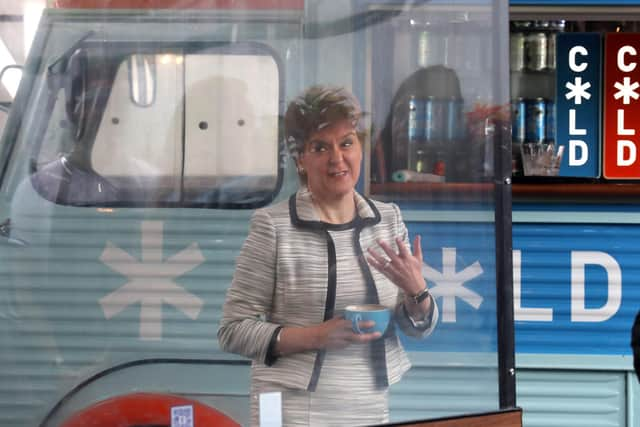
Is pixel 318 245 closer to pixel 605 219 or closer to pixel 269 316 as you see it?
pixel 269 316

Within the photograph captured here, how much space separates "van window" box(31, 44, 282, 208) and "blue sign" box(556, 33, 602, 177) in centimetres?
170

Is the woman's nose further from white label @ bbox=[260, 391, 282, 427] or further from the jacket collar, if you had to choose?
white label @ bbox=[260, 391, 282, 427]

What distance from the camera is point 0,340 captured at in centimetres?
236

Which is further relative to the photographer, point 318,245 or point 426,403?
point 426,403

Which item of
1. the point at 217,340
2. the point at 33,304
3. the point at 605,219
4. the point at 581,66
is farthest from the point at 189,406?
the point at 581,66

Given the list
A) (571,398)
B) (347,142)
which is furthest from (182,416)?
(571,398)

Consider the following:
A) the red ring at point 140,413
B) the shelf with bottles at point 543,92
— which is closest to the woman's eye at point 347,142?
the red ring at point 140,413

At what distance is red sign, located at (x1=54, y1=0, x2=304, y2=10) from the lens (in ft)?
7.79

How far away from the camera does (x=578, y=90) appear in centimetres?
367

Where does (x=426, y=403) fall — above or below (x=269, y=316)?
below

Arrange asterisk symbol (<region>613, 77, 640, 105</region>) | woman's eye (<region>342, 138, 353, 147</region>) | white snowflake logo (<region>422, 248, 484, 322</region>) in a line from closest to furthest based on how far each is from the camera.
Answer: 1. woman's eye (<region>342, 138, 353, 147</region>)
2. white snowflake logo (<region>422, 248, 484, 322</region>)
3. asterisk symbol (<region>613, 77, 640, 105</region>)

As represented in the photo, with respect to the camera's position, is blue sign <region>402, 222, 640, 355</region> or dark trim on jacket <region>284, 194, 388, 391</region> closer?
dark trim on jacket <region>284, 194, 388, 391</region>

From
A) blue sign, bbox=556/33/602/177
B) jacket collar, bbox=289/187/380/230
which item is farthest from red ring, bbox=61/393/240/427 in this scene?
blue sign, bbox=556/33/602/177

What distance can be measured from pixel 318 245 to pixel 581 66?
1.83 m
